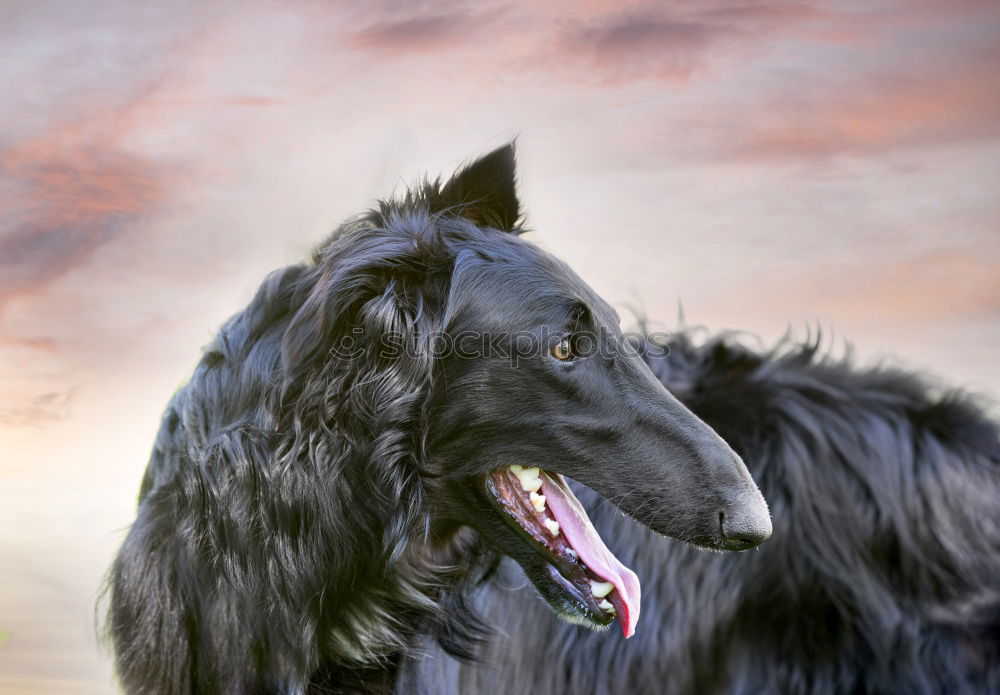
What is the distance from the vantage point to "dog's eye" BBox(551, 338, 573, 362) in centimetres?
306

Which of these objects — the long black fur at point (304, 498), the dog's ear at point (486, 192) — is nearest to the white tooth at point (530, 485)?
the long black fur at point (304, 498)

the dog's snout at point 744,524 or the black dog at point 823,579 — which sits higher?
the dog's snout at point 744,524

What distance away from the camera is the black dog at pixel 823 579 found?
3961 millimetres

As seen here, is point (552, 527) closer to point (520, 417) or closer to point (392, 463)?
point (520, 417)

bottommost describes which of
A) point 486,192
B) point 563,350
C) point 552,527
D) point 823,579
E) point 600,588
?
point 823,579

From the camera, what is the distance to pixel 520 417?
3.06 metres

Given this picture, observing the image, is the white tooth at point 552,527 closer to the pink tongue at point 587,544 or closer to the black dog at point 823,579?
the pink tongue at point 587,544

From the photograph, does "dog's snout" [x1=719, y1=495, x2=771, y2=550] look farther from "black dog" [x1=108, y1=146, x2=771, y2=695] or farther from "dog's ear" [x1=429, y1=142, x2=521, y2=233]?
"dog's ear" [x1=429, y1=142, x2=521, y2=233]

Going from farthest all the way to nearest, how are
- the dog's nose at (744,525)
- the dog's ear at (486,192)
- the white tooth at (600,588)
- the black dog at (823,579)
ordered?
the black dog at (823,579) → the dog's ear at (486,192) → the white tooth at (600,588) → the dog's nose at (744,525)

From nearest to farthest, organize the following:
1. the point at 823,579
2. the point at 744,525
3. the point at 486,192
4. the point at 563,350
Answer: the point at 744,525, the point at 563,350, the point at 486,192, the point at 823,579

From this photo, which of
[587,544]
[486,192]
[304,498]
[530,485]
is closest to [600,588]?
[587,544]

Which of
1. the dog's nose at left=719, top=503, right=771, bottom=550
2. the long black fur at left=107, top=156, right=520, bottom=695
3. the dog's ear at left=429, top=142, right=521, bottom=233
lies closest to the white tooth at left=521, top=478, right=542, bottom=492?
the long black fur at left=107, top=156, right=520, bottom=695

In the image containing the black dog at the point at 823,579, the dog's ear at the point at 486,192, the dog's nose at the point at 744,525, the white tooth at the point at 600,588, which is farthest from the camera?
the black dog at the point at 823,579

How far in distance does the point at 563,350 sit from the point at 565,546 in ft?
1.82
